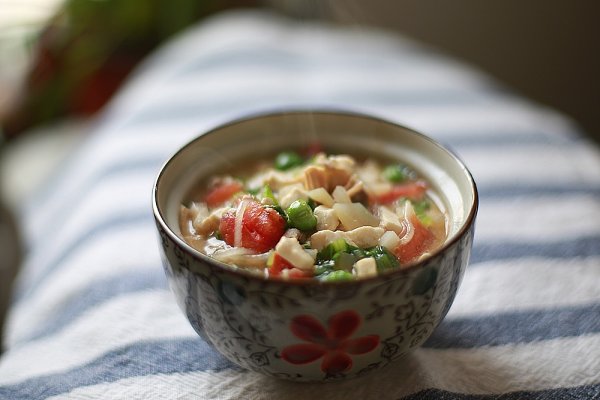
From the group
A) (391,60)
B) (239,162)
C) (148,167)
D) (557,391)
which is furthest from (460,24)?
(557,391)

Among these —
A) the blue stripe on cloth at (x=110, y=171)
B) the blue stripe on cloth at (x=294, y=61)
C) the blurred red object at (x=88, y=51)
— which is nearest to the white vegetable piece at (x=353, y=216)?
the blue stripe on cloth at (x=110, y=171)

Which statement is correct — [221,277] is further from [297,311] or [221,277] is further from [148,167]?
[148,167]

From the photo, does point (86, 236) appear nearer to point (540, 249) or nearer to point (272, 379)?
point (272, 379)

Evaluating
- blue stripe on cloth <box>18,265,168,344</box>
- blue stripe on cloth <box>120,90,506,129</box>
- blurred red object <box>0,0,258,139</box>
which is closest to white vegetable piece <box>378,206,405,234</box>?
blue stripe on cloth <box>18,265,168,344</box>

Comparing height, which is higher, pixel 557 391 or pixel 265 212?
pixel 265 212

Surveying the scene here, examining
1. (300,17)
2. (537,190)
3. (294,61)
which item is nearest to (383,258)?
(537,190)
